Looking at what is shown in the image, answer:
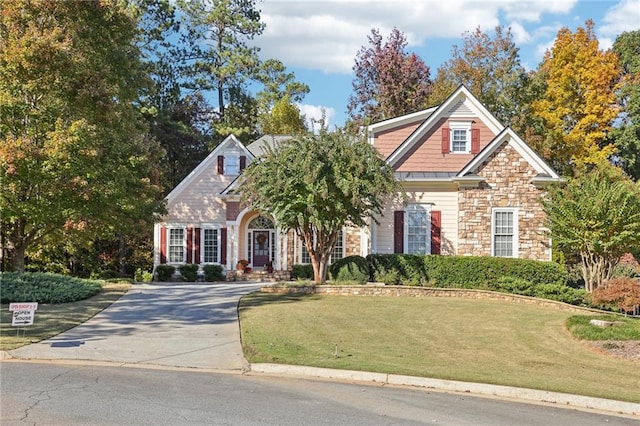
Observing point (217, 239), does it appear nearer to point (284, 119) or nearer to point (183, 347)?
point (284, 119)

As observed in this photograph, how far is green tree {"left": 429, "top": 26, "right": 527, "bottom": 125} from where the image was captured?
4081 cm

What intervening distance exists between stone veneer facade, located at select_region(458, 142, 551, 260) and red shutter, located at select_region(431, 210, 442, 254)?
111 centimetres

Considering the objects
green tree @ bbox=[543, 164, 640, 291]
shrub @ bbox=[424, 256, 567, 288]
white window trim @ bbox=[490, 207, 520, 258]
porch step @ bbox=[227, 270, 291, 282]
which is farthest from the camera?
porch step @ bbox=[227, 270, 291, 282]

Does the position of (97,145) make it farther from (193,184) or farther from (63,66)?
(193,184)

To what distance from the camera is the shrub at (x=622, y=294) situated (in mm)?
17766

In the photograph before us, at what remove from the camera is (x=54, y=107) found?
20.1m

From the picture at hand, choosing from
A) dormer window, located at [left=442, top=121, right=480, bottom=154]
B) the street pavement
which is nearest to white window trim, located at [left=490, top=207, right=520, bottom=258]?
dormer window, located at [left=442, top=121, right=480, bottom=154]

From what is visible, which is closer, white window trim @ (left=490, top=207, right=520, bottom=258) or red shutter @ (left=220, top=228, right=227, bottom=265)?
white window trim @ (left=490, top=207, right=520, bottom=258)

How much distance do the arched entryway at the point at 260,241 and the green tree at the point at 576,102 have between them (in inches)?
708

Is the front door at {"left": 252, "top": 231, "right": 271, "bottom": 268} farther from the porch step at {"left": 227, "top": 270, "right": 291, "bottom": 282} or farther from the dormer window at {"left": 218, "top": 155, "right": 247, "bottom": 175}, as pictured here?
the dormer window at {"left": 218, "top": 155, "right": 247, "bottom": 175}

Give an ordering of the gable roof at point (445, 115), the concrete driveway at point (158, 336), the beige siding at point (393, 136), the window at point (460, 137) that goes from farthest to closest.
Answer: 1. the beige siding at point (393, 136)
2. the window at point (460, 137)
3. the gable roof at point (445, 115)
4. the concrete driveway at point (158, 336)

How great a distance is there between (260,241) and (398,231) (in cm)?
888

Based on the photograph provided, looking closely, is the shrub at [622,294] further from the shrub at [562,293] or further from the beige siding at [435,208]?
the beige siding at [435,208]

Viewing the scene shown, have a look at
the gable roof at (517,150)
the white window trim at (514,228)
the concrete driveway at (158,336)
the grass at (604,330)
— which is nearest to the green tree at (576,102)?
the gable roof at (517,150)
